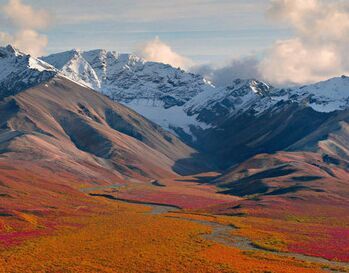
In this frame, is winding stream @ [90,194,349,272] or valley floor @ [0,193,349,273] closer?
valley floor @ [0,193,349,273]

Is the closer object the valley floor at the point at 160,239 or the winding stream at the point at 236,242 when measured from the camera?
the valley floor at the point at 160,239

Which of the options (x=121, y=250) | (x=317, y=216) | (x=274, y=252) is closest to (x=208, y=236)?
(x=274, y=252)

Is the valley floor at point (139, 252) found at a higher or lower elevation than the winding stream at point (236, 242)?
lower

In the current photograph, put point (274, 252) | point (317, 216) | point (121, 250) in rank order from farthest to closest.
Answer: point (317, 216) < point (274, 252) < point (121, 250)

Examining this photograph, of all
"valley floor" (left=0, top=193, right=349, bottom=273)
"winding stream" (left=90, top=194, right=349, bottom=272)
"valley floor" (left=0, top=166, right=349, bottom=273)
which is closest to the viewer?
"valley floor" (left=0, top=193, right=349, bottom=273)

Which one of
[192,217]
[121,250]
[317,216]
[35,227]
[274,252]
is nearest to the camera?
[121,250]

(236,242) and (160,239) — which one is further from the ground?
(236,242)

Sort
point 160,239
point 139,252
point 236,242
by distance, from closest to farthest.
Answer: point 139,252, point 160,239, point 236,242

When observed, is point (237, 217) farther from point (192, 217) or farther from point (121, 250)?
point (121, 250)

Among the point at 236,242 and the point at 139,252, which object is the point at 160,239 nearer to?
the point at 236,242

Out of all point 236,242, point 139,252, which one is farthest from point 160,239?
point 139,252

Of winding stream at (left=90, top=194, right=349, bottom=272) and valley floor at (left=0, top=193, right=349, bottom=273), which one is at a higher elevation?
winding stream at (left=90, top=194, right=349, bottom=272)
